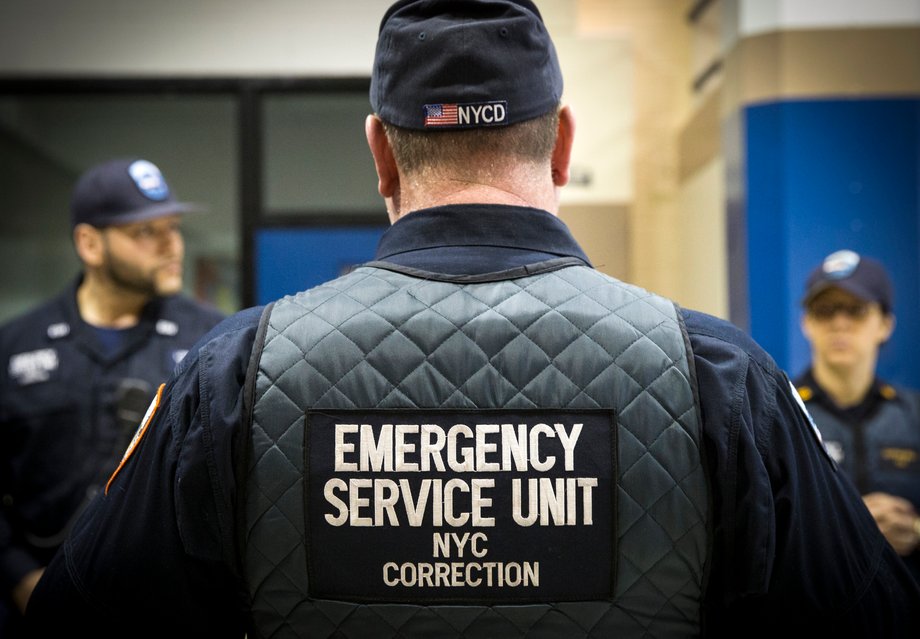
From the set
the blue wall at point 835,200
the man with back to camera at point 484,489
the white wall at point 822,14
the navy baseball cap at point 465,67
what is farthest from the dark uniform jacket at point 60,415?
the white wall at point 822,14

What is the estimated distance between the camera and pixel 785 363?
3734 millimetres

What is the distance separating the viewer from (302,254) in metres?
4.80

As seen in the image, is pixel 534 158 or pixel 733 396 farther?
pixel 534 158

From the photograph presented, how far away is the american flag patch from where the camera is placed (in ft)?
3.79

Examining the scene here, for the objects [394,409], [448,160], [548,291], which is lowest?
[394,409]

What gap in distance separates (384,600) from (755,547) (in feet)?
1.33

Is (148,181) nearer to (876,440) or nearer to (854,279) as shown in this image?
(854,279)

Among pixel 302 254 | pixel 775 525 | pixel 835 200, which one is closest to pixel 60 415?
pixel 302 254

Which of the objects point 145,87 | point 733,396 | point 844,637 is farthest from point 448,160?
point 145,87

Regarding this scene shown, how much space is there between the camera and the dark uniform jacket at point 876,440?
3.09 m

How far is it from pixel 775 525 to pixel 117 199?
2.71 meters

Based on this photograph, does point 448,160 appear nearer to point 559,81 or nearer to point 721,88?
point 559,81

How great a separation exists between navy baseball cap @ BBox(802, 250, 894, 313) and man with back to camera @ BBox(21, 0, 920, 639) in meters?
2.35

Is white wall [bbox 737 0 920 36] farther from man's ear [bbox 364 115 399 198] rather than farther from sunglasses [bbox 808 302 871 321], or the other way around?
man's ear [bbox 364 115 399 198]
